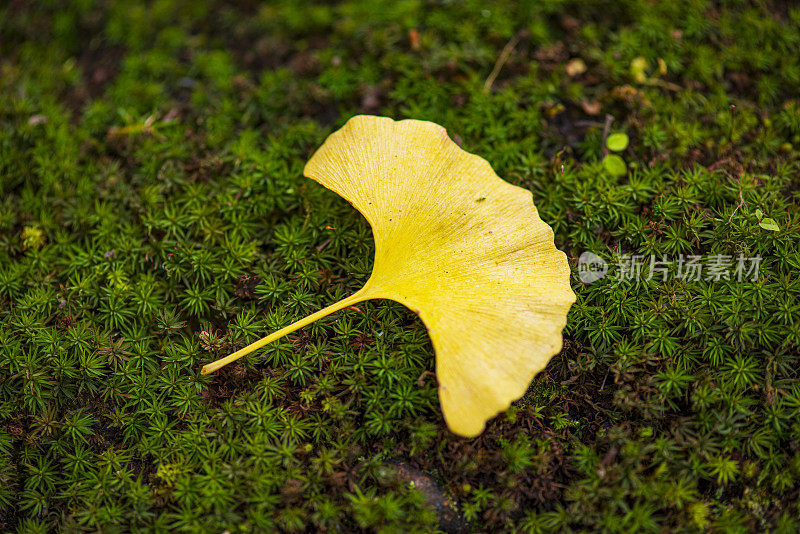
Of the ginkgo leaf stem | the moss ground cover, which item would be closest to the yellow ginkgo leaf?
the ginkgo leaf stem

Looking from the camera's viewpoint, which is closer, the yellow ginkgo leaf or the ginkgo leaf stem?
the yellow ginkgo leaf

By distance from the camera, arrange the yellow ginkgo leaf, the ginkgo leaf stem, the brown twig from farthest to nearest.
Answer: the brown twig, the ginkgo leaf stem, the yellow ginkgo leaf

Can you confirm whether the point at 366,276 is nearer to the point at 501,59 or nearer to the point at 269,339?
the point at 269,339

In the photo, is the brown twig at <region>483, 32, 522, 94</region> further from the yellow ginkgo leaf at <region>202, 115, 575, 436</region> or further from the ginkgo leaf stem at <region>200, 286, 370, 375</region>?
the ginkgo leaf stem at <region>200, 286, 370, 375</region>

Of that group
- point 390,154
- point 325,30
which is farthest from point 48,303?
point 325,30

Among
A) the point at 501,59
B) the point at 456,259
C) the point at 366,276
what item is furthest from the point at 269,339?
the point at 501,59

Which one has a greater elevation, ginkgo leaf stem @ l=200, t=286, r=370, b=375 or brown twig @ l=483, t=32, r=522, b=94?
brown twig @ l=483, t=32, r=522, b=94

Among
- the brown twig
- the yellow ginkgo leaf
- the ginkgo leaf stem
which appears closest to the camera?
the yellow ginkgo leaf
